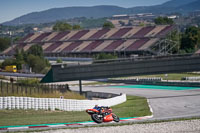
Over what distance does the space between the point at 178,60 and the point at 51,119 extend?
26123mm

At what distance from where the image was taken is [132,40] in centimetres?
11644

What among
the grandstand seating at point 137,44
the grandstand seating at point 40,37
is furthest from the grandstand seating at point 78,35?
the grandstand seating at point 137,44

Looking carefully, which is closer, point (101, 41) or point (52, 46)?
point (101, 41)

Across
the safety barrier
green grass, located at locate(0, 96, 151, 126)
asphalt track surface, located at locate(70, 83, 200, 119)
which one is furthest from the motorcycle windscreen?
the safety barrier

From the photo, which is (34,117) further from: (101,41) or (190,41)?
Result: (101,41)

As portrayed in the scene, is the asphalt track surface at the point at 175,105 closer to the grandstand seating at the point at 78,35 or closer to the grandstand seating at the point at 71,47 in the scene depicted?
the grandstand seating at the point at 71,47

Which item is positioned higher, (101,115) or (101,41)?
(101,115)

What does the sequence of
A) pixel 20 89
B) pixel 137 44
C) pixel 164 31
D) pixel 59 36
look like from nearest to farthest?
pixel 20 89
pixel 137 44
pixel 164 31
pixel 59 36

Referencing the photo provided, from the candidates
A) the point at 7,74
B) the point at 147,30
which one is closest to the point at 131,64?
the point at 7,74

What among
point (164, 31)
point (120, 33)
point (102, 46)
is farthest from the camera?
point (120, 33)

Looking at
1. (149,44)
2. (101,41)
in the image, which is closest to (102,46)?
(101,41)

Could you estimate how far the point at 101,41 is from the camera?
125m

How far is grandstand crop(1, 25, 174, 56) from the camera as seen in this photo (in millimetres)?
→ 110562

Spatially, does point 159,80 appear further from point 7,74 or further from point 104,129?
point 104,129
